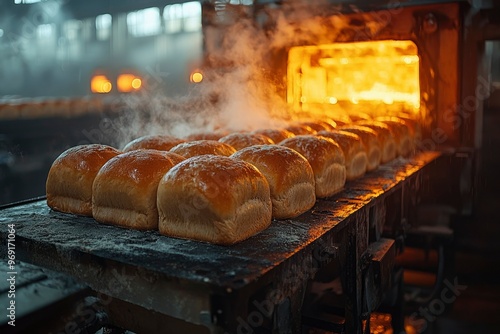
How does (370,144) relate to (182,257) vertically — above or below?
above

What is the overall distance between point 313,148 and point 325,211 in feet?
1.83

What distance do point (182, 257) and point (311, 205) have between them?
95 cm

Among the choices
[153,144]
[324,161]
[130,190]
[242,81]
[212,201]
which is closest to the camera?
[212,201]

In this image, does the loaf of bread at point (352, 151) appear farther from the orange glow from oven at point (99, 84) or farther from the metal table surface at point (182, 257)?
the orange glow from oven at point (99, 84)

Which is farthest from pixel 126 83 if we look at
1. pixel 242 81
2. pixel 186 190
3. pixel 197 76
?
pixel 186 190

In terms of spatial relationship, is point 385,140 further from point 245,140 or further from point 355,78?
point 355,78

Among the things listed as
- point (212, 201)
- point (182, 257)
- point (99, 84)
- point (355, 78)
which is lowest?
point (182, 257)

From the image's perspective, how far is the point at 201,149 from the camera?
289cm

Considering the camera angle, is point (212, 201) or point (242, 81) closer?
point (212, 201)

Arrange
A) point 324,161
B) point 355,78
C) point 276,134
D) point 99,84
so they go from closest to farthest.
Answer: point 324,161 → point 276,134 → point 355,78 → point 99,84

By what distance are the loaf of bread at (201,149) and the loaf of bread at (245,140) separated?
0.25 metres

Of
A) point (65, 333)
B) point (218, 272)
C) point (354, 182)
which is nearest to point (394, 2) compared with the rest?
point (354, 182)

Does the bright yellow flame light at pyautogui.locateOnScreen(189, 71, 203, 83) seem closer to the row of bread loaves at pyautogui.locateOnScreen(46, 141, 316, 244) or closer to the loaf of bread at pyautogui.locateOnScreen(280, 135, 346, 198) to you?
the loaf of bread at pyautogui.locateOnScreen(280, 135, 346, 198)

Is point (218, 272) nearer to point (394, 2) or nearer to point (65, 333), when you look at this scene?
point (65, 333)
